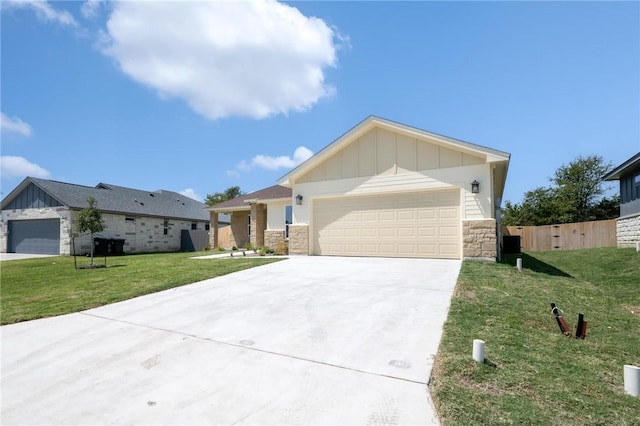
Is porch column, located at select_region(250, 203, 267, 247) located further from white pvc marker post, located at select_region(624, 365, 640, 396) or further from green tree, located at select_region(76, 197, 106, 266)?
white pvc marker post, located at select_region(624, 365, 640, 396)

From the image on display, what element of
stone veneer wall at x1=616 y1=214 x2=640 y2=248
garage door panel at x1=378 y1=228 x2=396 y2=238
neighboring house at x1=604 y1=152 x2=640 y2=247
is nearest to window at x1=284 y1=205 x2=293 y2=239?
garage door panel at x1=378 y1=228 x2=396 y2=238

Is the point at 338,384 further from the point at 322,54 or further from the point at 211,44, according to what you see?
the point at 322,54

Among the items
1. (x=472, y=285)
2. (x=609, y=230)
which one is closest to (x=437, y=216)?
(x=472, y=285)

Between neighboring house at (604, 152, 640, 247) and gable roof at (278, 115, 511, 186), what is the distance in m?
9.23

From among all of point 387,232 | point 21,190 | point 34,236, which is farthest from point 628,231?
point 21,190

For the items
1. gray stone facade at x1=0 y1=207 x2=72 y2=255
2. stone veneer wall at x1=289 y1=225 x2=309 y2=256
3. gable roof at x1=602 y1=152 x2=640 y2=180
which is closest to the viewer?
stone veneer wall at x1=289 y1=225 x2=309 y2=256

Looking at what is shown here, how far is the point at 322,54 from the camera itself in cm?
1135

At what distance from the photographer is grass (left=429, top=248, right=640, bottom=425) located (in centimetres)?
258

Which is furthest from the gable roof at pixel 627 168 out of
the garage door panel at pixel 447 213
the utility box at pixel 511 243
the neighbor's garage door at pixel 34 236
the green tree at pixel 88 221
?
the neighbor's garage door at pixel 34 236

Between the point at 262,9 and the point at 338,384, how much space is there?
10.1 metres

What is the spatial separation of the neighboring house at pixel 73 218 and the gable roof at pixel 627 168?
23.9 meters

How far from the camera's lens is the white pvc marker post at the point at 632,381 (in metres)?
2.89

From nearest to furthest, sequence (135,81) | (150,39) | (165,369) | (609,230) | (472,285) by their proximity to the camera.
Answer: (165,369) → (472,285) → (150,39) → (135,81) → (609,230)

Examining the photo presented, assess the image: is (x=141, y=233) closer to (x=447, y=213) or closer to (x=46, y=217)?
(x=46, y=217)
